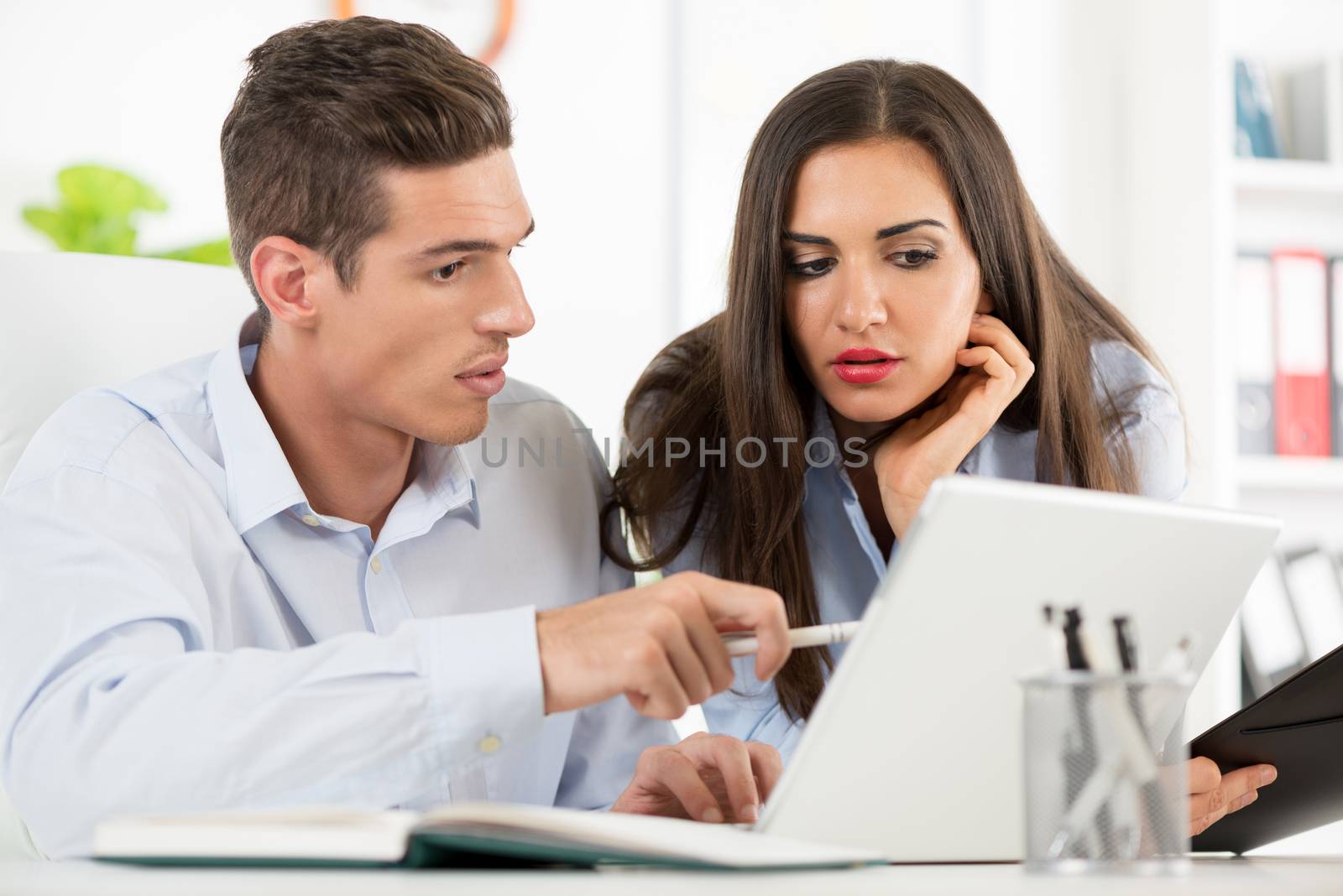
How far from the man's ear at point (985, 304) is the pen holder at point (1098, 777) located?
0.96m

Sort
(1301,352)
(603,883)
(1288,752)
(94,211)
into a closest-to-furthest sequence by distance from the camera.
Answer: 1. (603,883)
2. (1288,752)
3. (94,211)
4. (1301,352)

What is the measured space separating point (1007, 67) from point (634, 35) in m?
0.82

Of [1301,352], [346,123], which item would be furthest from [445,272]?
[1301,352]

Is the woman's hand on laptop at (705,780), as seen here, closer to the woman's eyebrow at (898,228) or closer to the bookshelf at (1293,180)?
the woman's eyebrow at (898,228)

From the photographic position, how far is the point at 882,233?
4.44 ft

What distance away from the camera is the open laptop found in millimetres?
609

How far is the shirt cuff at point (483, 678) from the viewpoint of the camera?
76cm

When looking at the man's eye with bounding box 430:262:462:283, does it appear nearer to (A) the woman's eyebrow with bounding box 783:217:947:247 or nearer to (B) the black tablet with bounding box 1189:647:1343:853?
(A) the woman's eyebrow with bounding box 783:217:947:247

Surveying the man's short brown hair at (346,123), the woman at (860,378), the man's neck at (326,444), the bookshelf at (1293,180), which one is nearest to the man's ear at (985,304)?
the woman at (860,378)

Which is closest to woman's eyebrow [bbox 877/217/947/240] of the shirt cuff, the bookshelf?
the shirt cuff

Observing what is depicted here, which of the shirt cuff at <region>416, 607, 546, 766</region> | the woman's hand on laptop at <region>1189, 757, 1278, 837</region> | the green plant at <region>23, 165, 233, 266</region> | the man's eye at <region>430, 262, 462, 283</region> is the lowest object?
the woman's hand on laptop at <region>1189, 757, 1278, 837</region>

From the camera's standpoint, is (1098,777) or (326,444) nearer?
(1098,777)

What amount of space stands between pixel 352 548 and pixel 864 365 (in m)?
0.57

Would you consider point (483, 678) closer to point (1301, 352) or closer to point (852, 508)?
point (852, 508)
